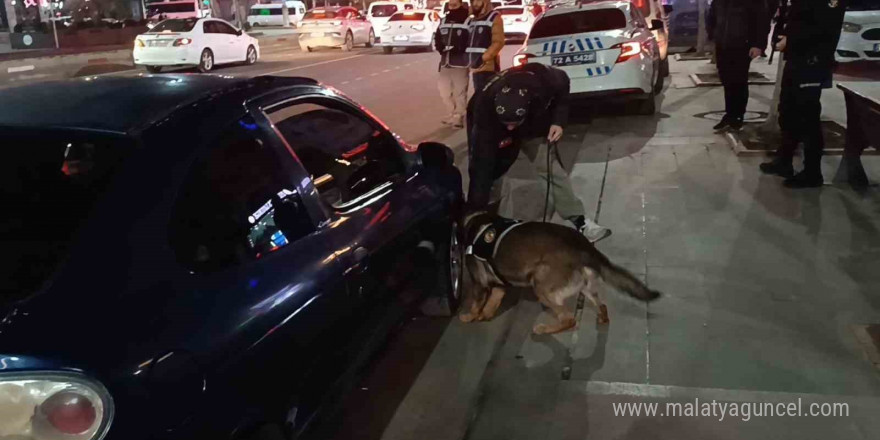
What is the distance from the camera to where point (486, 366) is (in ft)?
12.8

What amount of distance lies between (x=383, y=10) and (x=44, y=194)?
96.6 feet

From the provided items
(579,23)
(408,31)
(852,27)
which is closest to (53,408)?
(579,23)

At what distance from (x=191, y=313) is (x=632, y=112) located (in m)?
9.67

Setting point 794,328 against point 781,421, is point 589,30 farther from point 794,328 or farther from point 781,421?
point 781,421

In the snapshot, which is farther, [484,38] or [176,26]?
[176,26]

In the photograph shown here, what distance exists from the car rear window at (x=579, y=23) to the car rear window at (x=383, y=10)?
20.7 m

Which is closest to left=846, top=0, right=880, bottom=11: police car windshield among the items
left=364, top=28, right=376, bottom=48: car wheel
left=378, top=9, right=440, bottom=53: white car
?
left=378, top=9, right=440, bottom=53: white car

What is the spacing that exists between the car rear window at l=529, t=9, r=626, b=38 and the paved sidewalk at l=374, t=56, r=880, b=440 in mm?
4036

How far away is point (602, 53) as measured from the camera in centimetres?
966

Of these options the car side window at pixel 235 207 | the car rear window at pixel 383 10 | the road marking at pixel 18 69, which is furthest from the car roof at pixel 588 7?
the car rear window at pixel 383 10

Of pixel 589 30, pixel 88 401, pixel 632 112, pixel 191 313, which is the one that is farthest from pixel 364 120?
pixel 632 112

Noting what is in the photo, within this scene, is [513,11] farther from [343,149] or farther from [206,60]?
[343,149]

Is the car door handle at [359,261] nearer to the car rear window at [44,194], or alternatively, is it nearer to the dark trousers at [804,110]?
the car rear window at [44,194]

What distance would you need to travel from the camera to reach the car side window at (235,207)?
2.27 meters
